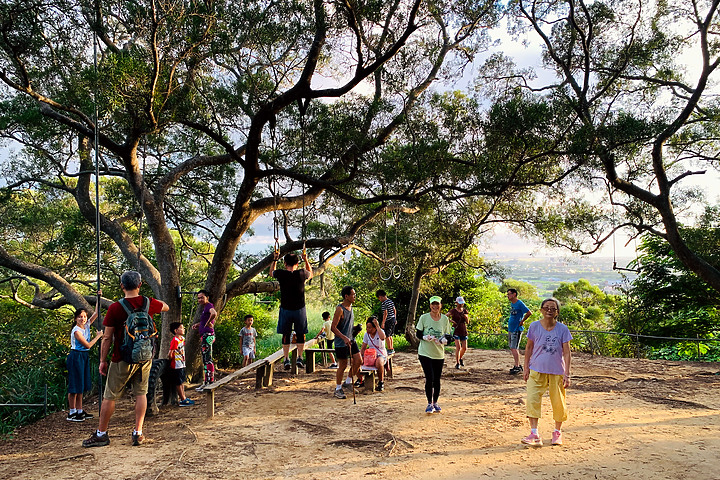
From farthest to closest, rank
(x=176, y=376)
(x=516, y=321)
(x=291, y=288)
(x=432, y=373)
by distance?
(x=516, y=321) < (x=176, y=376) < (x=291, y=288) < (x=432, y=373)

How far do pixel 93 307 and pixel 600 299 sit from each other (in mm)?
27446

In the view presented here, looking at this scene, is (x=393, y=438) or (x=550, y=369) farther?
(x=393, y=438)

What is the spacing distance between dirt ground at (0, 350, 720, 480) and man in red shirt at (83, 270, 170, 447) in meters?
0.25

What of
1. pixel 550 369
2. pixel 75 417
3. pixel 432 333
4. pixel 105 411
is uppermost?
pixel 432 333

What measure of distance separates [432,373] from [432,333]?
56 cm

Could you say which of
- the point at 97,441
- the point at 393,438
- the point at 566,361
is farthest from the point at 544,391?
the point at 97,441

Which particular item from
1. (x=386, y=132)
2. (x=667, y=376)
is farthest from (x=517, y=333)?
(x=386, y=132)

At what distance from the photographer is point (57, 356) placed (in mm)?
9609

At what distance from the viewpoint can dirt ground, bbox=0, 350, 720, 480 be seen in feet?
15.3

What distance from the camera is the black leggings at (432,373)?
651 cm

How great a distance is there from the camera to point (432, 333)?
255 inches

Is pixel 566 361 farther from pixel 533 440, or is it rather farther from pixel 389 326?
pixel 389 326

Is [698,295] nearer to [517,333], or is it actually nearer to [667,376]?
[667,376]

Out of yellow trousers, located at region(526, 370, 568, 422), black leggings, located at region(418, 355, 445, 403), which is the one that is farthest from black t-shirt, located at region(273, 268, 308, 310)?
yellow trousers, located at region(526, 370, 568, 422)
